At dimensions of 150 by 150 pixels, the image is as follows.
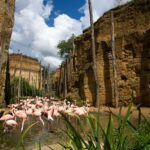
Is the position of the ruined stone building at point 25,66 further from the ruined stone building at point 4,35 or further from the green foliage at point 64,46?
the ruined stone building at point 4,35

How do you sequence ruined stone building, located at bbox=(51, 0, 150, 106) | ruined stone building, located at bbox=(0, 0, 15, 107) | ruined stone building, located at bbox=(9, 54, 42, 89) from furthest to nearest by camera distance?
ruined stone building, located at bbox=(9, 54, 42, 89) < ruined stone building, located at bbox=(51, 0, 150, 106) < ruined stone building, located at bbox=(0, 0, 15, 107)

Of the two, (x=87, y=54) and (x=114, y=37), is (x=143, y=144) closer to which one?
(x=114, y=37)

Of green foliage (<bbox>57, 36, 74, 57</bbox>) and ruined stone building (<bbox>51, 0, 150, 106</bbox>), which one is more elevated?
green foliage (<bbox>57, 36, 74, 57</bbox>)

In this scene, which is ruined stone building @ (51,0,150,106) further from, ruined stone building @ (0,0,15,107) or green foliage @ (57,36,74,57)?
green foliage @ (57,36,74,57)

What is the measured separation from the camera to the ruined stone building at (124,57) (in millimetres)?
13500

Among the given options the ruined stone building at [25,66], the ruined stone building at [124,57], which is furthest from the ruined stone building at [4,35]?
the ruined stone building at [25,66]

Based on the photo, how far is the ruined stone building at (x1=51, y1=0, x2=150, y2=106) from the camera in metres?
13.5

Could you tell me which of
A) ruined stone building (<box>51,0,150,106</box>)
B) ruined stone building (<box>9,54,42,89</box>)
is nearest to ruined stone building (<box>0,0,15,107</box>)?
ruined stone building (<box>51,0,150,106</box>)

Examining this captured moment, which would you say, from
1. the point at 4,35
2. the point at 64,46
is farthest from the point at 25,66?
the point at 4,35

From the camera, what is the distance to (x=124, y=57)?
1462cm

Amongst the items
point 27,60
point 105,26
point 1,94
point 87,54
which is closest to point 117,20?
point 105,26

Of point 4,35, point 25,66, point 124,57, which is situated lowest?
point 124,57

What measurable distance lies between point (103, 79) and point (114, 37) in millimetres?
3128

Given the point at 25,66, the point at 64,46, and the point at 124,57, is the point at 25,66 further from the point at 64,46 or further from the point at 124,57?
the point at 124,57
